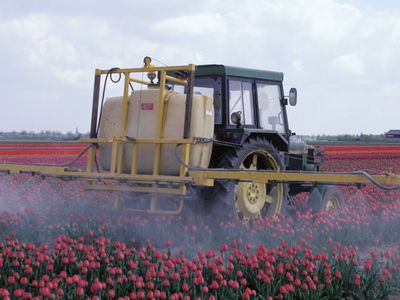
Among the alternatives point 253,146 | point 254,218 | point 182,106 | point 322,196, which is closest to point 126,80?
point 182,106

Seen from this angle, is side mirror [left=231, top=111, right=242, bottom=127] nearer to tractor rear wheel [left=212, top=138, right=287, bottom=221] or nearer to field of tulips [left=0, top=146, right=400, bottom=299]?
tractor rear wheel [left=212, top=138, right=287, bottom=221]

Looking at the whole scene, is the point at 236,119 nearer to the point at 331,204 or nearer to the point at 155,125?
the point at 155,125

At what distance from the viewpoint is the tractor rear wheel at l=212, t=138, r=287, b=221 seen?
7355mm

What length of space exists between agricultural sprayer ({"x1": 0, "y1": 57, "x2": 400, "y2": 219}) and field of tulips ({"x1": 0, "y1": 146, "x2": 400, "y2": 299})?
0.35 metres

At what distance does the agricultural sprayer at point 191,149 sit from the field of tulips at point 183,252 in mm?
350

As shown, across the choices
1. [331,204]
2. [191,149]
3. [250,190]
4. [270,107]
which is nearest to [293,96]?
[270,107]

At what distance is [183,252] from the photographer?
17.9 feet

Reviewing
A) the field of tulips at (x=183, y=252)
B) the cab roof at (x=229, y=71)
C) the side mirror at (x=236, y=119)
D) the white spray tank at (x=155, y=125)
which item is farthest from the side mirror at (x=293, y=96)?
the white spray tank at (x=155, y=125)

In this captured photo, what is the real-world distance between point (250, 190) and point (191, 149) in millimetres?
1228

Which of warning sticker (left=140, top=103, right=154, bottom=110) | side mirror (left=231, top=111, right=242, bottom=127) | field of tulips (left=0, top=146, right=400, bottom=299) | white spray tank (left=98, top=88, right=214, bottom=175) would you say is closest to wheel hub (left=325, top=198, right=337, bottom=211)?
field of tulips (left=0, top=146, right=400, bottom=299)

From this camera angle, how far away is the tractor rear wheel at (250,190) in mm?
7355

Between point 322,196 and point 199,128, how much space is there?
2920 millimetres

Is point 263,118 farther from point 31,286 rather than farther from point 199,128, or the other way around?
point 31,286

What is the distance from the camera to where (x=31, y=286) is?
4.36m
